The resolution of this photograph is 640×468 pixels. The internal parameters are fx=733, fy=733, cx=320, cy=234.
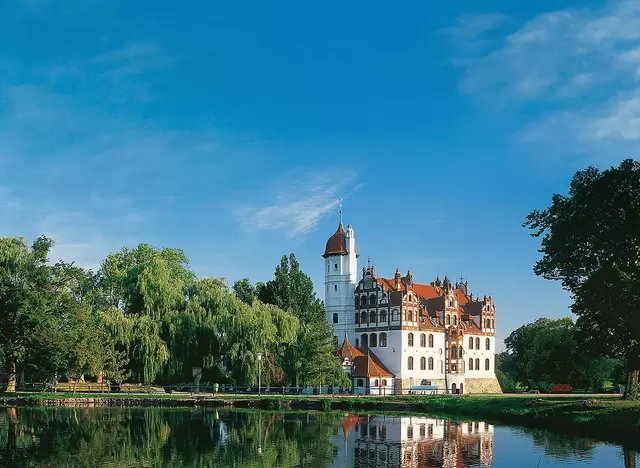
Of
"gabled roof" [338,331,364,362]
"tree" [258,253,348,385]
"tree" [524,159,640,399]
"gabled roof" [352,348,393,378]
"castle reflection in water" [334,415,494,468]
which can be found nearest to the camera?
"castle reflection in water" [334,415,494,468]

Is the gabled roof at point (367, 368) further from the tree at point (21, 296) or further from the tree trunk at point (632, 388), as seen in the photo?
the tree at point (21, 296)

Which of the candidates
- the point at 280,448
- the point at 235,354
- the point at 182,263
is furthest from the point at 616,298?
the point at 182,263

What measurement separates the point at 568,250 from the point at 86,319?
33.2 meters

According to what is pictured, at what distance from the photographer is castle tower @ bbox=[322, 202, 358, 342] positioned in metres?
73.6

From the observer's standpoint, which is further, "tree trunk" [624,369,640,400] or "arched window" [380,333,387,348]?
"arched window" [380,333,387,348]

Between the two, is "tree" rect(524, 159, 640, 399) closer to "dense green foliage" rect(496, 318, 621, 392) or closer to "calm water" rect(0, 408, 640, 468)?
"calm water" rect(0, 408, 640, 468)

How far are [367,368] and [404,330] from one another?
595cm

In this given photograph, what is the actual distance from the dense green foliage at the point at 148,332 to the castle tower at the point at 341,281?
35.8 feet

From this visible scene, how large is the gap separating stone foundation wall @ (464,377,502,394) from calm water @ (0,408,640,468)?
35.1 meters

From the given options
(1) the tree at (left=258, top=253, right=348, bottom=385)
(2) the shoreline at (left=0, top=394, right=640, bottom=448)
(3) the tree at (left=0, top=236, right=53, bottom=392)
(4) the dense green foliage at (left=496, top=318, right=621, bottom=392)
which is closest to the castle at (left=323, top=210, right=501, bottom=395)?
(4) the dense green foliage at (left=496, top=318, right=621, bottom=392)

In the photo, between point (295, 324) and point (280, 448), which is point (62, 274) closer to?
point (295, 324)

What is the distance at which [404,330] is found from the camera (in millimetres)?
69562

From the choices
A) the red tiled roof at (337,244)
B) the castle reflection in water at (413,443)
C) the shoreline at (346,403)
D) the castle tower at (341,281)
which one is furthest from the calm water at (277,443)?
the red tiled roof at (337,244)

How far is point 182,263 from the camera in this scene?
262 feet
